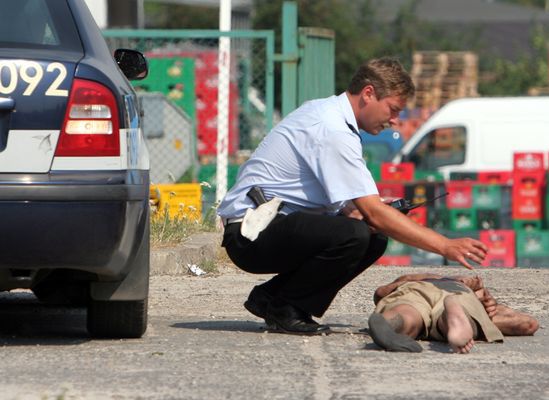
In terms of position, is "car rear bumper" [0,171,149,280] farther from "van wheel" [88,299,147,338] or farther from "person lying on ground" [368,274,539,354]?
"person lying on ground" [368,274,539,354]

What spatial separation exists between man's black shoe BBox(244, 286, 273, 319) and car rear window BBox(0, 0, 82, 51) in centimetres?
148

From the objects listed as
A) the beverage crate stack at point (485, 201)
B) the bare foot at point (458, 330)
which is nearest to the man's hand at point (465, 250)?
the bare foot at point (458, 330)

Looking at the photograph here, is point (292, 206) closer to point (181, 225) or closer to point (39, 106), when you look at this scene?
point (39, 106)

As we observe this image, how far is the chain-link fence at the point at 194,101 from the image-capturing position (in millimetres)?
10742

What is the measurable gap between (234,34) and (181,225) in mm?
2113

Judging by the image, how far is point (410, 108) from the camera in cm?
2806

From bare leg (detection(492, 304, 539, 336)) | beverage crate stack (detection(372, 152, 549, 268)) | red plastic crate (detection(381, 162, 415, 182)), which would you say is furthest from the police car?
red plastic crate (detection(381, 162, 415, 182))

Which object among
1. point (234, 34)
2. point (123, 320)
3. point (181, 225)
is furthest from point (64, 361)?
point (234, 34)

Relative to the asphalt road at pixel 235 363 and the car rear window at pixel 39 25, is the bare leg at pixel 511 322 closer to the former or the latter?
the asphalt road at pixel 235 363

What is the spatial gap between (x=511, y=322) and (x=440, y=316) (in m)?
0.45

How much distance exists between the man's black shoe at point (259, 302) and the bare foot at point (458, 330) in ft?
2.88

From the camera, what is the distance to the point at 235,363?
16.3 feet

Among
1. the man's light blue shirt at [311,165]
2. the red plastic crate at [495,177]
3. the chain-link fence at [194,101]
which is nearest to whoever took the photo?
the man's light blue shirt at [311,165]

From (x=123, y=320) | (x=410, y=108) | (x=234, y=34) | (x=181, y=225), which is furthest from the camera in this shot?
(x=410, y=108)
